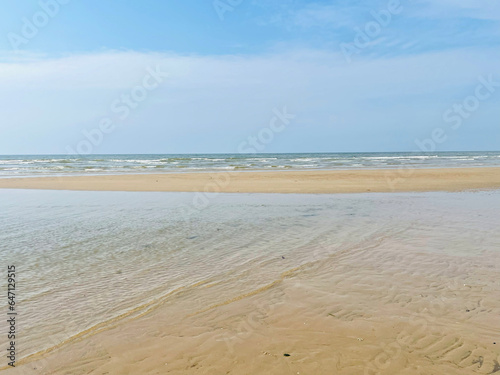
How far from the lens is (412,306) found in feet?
17.0

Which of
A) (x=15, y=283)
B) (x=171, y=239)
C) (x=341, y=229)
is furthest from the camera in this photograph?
(x=341, y=229)

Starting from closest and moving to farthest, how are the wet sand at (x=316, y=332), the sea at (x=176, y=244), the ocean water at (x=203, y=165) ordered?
1. the wet sand at (x=316, y=332)
2. the sea at (x=176, y=244)
3. the ocean water at (x=203, y=165)

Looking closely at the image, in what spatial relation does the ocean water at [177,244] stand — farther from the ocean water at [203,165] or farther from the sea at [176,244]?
the ocean water at [203,165]

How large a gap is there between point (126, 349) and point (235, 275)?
103 inches

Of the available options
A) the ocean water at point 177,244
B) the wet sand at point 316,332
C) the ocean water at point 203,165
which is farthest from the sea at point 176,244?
the ocean water at point 203,165

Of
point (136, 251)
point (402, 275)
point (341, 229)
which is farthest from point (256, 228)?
point (402, 275)

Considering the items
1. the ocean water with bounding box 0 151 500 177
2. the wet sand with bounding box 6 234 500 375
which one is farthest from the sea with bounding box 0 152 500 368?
the ocean water with bounding box 0 151 500 177

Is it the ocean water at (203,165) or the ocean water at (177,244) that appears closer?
the ocean water at (177,244)

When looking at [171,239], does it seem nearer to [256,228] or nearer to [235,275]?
[256,228]

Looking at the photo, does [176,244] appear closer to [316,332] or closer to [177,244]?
[177,244]

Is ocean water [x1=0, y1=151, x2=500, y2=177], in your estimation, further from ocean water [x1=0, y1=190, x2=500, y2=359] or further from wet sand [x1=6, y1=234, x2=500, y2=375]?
wet sand [x1=6, y1=234, x2=500, y2=375]

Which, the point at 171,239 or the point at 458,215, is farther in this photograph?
the point at 458,215

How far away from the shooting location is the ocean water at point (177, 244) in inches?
213

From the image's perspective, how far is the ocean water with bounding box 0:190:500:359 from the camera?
5.41m
